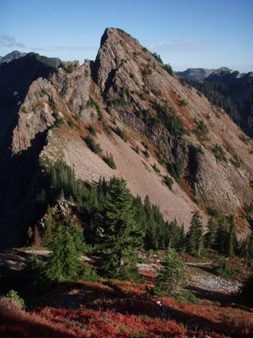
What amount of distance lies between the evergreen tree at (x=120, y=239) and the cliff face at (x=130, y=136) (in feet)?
131

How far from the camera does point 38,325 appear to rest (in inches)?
470

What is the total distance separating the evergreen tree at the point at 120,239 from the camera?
2991cm

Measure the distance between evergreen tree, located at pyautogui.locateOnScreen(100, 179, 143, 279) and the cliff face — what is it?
3991cm

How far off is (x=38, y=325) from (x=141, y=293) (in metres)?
12.0

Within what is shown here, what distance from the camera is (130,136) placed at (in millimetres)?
113375

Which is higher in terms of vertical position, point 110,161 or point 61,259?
point 110,161

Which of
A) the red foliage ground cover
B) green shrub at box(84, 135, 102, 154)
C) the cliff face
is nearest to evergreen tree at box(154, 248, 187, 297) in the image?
the red foliage ground cover

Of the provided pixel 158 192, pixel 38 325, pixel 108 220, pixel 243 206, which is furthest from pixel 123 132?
pixel 38 325

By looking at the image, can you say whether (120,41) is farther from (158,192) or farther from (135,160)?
(158,192)

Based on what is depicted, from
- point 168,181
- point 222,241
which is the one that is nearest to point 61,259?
point 222,241

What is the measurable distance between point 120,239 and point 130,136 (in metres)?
85.5

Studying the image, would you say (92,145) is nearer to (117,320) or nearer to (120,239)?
(120,239)

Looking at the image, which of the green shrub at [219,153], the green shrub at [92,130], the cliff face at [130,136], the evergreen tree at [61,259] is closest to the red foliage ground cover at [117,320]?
the evergreen tree at [61,259]

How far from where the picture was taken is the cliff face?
3413 inches
